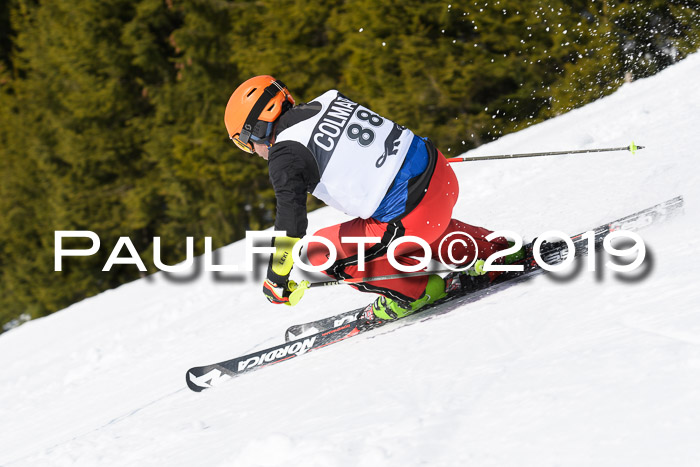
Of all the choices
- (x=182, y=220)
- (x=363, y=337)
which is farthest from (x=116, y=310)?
(x=182, y=220)

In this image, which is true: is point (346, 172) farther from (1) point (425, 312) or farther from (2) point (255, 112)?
(1) point (425, 312)

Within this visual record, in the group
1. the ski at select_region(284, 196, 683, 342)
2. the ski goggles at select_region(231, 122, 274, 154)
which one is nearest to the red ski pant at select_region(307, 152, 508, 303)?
the ski at select_region(284, 196, 683, 342)

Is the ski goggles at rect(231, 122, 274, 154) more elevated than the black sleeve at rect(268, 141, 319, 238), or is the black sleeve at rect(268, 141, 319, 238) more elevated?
the ski goggles at rect(231, 122, 274, 154)

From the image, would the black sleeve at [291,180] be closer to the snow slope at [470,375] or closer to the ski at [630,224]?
the snow slope at [470,375]

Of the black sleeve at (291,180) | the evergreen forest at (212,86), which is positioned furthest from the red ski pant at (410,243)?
the evergreen forest at (212,86)

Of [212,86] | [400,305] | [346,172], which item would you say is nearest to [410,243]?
[400,305]

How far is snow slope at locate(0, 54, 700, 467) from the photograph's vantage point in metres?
2.08

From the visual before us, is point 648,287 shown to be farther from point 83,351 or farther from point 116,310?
point 116,310

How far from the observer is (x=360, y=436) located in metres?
2.39

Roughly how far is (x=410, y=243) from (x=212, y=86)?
1715cm

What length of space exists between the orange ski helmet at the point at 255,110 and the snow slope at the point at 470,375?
1.27 m

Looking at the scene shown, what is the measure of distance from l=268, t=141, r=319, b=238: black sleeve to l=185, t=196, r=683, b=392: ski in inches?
39.7

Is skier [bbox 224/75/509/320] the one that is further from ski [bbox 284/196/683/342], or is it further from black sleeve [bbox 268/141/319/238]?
ski [bbox 284/196/683/342]

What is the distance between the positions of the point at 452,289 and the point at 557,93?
950 centimetres
